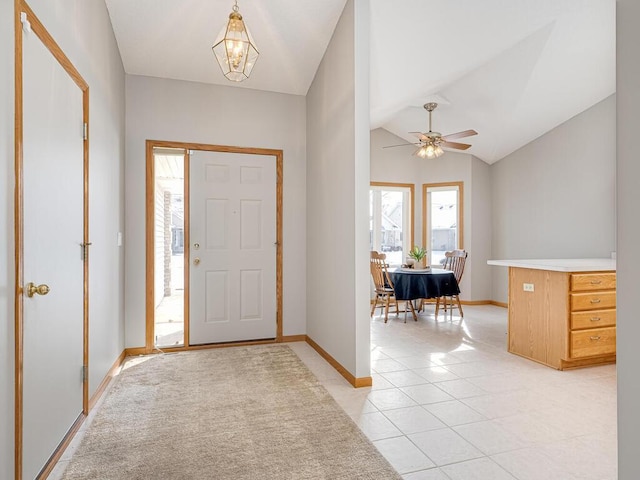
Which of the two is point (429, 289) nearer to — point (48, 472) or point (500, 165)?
point (500, 165)

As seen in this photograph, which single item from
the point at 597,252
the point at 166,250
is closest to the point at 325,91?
the point at 597,252

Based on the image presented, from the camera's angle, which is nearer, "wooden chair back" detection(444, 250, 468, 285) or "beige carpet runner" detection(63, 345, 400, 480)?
"beige carpet runner" detection(63, 345, 400, 480)

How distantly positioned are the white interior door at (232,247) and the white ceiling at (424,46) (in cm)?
95

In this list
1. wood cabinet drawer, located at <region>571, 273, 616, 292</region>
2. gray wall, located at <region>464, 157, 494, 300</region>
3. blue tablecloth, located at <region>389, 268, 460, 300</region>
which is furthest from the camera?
gray wall, located at <region>464, 157, 494, 300</region>

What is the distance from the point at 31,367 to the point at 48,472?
596mm

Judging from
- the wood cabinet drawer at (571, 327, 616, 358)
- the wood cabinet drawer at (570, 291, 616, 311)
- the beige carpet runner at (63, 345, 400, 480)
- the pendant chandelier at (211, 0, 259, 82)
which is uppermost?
the pendant chandelier at (211, 0, 259, 82)

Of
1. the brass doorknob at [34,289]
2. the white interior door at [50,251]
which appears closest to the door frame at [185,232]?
the white interior door at [50,251]

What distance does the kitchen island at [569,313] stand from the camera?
3.41 metres

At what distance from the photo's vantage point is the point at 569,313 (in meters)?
3.40

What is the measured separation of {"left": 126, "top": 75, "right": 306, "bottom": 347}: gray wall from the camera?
4.00m

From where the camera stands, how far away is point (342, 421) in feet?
8.23

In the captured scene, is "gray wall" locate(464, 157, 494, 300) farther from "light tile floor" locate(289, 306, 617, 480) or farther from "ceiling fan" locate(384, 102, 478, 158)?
"light tile floor" locate(289, 306, 617, 480)

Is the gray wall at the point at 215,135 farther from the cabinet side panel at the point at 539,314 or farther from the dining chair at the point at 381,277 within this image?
the cabinet side panel at the point at 539,314

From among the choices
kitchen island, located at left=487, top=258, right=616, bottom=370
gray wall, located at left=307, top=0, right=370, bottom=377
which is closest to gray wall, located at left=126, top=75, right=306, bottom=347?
gray wall, located at left=307, top=0, right=370, bottom=377
